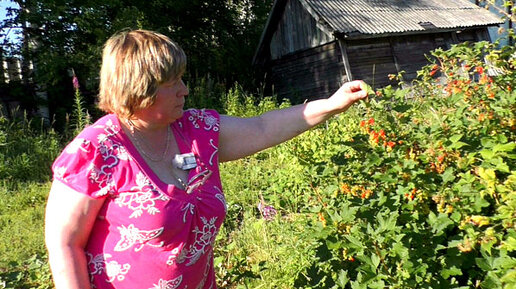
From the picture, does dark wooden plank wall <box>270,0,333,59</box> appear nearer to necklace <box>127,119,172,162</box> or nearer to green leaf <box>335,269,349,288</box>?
green leaf <box>335,269,349,288</box>

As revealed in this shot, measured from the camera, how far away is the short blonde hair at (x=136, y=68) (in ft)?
5.64

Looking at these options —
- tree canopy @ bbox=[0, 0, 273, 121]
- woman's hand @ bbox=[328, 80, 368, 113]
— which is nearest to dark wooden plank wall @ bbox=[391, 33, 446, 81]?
tree canopy @ bbox=[0, 0, 273, 121]

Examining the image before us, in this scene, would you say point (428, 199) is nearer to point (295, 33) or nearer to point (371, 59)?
point (371, 59)

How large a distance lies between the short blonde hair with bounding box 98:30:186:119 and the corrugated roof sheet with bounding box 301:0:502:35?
416 inches

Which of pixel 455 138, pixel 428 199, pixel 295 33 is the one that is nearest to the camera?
pixel 455 138

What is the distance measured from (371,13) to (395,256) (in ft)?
40.4

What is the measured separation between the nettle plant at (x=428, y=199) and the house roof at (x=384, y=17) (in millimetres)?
10109

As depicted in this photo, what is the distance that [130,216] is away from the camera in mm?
1670

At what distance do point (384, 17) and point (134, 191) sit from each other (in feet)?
41.3

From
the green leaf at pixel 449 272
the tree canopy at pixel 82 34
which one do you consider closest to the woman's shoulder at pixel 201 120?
the green leaf at pixel 449 272

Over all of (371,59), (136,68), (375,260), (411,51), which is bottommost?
(371,59)

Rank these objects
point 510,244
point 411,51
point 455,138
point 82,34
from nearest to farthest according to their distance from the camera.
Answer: point 510,244, point 455,138, point 82,34, point 411,51

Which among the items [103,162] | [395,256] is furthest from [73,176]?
[395,256]

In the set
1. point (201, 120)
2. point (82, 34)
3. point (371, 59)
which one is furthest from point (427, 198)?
point (371, 59)
